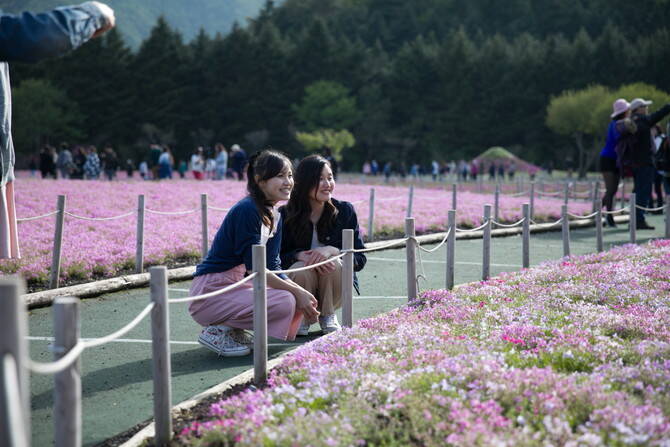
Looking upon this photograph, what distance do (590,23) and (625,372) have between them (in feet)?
316

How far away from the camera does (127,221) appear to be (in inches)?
596

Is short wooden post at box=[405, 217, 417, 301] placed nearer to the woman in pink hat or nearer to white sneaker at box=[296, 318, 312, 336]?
white sneaker at box=[296, 318, 312, 336]

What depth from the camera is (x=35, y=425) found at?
14.8 feet

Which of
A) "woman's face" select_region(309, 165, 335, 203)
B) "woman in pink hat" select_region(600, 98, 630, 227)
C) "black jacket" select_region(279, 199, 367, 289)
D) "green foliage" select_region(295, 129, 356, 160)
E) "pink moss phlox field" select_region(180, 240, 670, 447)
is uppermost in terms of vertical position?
"green foliage" select_region(295, 129, 356, 160)

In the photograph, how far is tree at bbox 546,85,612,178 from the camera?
63500mm

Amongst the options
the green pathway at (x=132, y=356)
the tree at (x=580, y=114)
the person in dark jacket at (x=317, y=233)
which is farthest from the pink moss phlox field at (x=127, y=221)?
the tree at (x=580, y=114)

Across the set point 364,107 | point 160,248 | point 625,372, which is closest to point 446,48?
point 364,107

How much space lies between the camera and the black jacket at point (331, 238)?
23.2 feet

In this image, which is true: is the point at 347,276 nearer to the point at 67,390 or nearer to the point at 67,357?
the point at 67,390

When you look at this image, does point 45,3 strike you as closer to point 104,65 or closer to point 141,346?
point 141,346

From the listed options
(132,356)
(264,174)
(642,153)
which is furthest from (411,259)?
(642,153)

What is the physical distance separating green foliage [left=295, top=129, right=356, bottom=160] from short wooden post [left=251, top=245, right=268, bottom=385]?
68.8 m

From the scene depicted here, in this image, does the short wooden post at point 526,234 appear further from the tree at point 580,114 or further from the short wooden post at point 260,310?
the tree at point 580,114

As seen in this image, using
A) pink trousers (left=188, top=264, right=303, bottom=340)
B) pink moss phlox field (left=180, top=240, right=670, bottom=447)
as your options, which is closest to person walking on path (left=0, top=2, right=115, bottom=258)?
pink moss phlox field (left=180, top=240, right=670, bottom=447)
